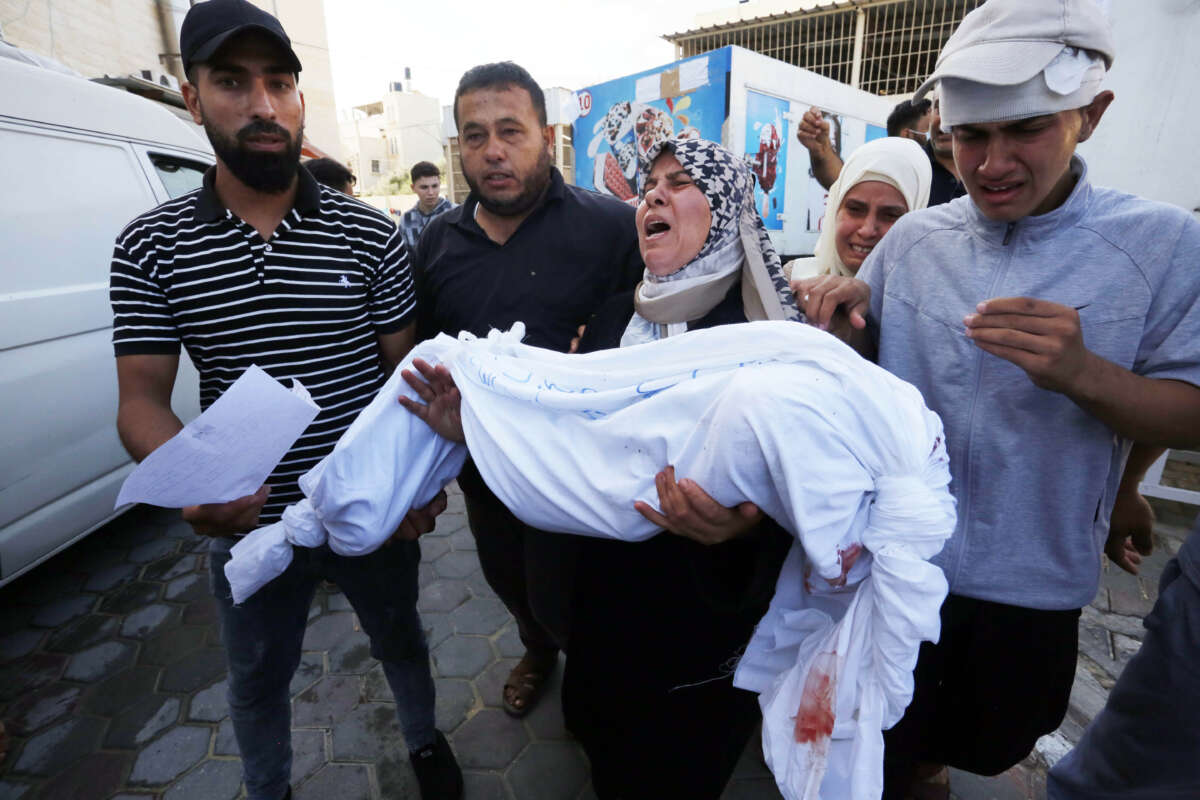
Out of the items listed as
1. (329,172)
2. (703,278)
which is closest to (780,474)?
(703,278)

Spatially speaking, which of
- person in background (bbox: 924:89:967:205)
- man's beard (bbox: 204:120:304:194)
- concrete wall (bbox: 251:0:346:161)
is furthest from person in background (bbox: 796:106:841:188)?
concrete wall (bbox: 251:0:346:161)

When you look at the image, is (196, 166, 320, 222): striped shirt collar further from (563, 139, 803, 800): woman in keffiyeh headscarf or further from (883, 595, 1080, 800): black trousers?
(883, 595, 1080, 800): black trousers

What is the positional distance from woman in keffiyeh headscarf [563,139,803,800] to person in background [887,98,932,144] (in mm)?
2347

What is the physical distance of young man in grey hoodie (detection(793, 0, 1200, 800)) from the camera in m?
1.11

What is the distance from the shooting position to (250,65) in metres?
1.54

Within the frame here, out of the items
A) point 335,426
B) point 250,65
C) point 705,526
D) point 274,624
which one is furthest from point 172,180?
point 705,526

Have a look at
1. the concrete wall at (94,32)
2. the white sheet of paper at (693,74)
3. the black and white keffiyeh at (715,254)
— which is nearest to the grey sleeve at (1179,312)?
the black and white keffiyeh at (715,254)

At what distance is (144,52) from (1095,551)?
45.3ft

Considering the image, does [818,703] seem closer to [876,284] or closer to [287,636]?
[876,284]

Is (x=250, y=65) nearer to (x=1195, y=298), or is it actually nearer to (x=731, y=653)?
(x=731, y=653)

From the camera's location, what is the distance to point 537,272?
6.55ft

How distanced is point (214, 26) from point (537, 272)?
1.08m

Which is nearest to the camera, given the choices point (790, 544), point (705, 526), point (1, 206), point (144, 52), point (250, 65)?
point (705, 526)

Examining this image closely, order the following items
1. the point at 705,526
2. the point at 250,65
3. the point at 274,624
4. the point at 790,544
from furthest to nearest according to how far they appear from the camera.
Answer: the point at 274,624 < the point at 250,65 < the point at 790,544 < the point at 705,526
